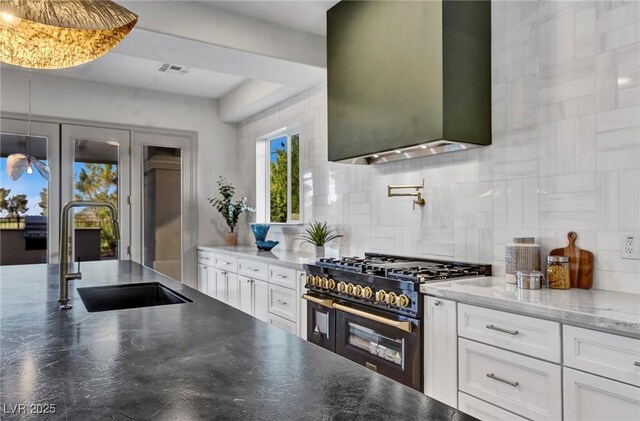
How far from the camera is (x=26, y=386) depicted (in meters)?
0.85

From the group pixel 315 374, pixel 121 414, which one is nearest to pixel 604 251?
pixel 315 374

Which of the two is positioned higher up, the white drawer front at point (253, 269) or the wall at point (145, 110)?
the wall at point (145, 110)

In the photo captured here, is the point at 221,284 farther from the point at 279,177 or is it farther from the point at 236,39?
the point at 236,39

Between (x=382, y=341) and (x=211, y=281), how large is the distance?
301 cm

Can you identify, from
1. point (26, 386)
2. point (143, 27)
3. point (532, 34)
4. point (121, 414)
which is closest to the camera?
point (121, 414)

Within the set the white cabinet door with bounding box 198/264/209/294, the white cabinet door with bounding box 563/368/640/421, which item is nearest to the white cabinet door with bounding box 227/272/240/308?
the white cabinet door with bounding box 198/264/209/294

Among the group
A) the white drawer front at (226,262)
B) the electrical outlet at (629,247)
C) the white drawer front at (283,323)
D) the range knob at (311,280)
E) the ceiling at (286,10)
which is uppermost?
the ceiling at (286,10)

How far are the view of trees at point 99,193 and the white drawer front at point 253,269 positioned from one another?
5.33ft

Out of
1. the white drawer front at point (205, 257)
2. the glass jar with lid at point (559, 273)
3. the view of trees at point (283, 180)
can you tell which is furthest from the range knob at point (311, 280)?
the white drawer front at point (205, 257)

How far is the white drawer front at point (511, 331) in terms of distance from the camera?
1669 millimetres

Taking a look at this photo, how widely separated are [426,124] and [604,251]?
43.2 inches

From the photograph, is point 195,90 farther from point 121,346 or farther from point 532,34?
point 121,346

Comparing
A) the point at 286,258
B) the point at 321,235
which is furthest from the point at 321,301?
the point at 321,235

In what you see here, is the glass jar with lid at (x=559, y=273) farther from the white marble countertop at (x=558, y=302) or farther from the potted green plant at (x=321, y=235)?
the potted green plant at (x=321, y=235)
